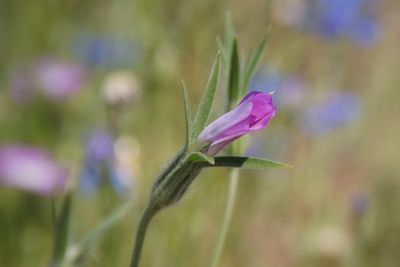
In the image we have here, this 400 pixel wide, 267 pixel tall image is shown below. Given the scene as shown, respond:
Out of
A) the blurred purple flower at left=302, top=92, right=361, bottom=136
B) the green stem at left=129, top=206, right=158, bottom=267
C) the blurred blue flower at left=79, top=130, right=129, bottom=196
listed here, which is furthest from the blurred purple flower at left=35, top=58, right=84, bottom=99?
the green stem at left=129, top=206, right=158, bottom=267

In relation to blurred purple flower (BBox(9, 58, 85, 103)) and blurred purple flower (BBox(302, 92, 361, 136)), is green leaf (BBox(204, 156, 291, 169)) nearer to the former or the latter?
blurred purple flower (BBox(302, 92, 361, 136))

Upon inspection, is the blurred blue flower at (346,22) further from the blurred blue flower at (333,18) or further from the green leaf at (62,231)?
the green leaf at (62,231)

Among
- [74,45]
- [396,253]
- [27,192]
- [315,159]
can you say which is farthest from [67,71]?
[396,253]

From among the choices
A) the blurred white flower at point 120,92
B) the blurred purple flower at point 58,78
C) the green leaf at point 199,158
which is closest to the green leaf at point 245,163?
the green leaf at point 199,158

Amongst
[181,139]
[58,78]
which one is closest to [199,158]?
[181,139]

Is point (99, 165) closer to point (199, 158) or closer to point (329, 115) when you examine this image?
point (329, 115)

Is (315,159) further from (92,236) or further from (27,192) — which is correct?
(92,236)
